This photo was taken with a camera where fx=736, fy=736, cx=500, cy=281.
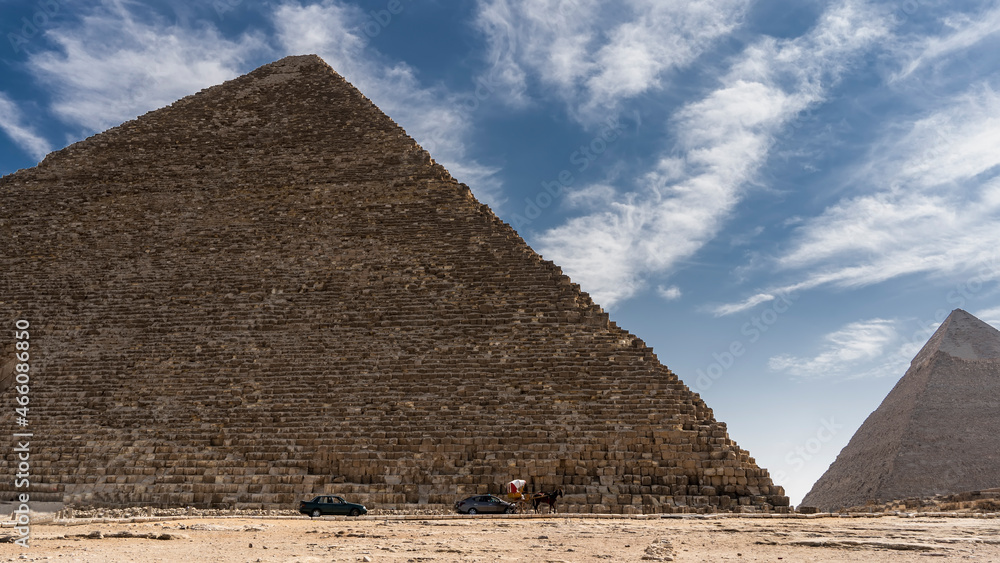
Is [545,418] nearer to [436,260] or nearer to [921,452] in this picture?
[436,260]

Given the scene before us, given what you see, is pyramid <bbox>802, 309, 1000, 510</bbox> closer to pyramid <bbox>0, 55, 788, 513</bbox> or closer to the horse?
pyramid <bbox>0, 55, 788, 513</bbox>

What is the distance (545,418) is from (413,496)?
7.96 ft

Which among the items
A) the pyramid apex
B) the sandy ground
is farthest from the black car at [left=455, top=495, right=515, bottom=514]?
the pyramid apex

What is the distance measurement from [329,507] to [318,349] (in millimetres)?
3801

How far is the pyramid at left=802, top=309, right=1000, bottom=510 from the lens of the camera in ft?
85.8

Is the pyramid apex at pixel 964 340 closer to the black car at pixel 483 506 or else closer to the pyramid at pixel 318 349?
the pyramid at pixel 318 349

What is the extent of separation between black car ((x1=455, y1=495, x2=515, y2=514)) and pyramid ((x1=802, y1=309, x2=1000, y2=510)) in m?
20.5

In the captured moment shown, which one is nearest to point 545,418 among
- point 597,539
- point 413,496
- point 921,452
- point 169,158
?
point 413,496

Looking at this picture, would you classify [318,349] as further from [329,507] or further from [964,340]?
[964,340]

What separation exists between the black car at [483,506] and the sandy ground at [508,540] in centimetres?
36

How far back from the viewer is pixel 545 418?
11859mm

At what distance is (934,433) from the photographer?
90.3 ft

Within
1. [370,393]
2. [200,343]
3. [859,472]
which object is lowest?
[859,472]

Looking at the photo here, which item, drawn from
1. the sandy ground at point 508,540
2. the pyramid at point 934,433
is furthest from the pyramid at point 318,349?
the pyramid at point 934,433
